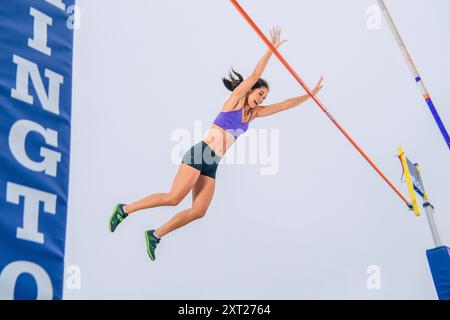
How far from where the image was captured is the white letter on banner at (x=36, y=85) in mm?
2496

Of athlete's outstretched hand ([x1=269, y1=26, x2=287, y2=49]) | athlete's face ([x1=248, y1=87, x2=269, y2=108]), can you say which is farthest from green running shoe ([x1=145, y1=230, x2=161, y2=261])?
athlete's outstretched hand ([x1=269, y1=26, x2=287, y2=49])

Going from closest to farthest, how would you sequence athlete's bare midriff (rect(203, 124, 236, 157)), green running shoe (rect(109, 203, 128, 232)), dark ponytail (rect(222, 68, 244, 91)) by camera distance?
green running shoe (rect(109, 203, 128, 232)), athlete's bare midriff (rect(203, 124, 236, 157)), dark ponytail (rect(222, 68, 244, 91))

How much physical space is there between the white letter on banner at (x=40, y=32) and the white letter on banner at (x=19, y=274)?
3.31 feet

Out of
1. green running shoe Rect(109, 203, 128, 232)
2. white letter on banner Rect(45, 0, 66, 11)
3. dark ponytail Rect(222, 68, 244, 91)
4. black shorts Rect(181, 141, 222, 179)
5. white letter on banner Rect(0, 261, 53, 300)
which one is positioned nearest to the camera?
white letter on banner Rect(0, 261, 53, 300)

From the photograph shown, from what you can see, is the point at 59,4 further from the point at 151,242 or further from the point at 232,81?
the point at 232,81

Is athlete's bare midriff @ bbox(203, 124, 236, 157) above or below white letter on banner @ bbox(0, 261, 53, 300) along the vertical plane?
above

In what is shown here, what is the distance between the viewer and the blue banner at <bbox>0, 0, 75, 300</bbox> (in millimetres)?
2285

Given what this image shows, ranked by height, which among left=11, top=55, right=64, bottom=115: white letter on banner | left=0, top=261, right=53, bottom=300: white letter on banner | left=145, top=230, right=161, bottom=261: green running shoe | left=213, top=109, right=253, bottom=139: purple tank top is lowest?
left=0, top=261, right=53, bottom=300: white letter on banner

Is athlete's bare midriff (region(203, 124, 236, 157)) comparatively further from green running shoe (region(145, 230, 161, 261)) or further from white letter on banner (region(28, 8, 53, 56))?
white letter on banner (region(28, 8, 53, 56))

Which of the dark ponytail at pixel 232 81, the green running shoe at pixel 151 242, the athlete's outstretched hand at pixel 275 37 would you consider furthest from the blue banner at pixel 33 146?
the dark ponytail at pixel 232 81

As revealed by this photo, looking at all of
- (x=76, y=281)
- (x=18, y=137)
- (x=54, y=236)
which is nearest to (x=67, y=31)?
(x=18, y=137)

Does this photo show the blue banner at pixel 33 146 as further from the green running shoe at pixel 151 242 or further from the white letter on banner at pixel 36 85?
the green running shoe at pixel 151 242

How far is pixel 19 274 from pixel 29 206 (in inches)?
11.5
